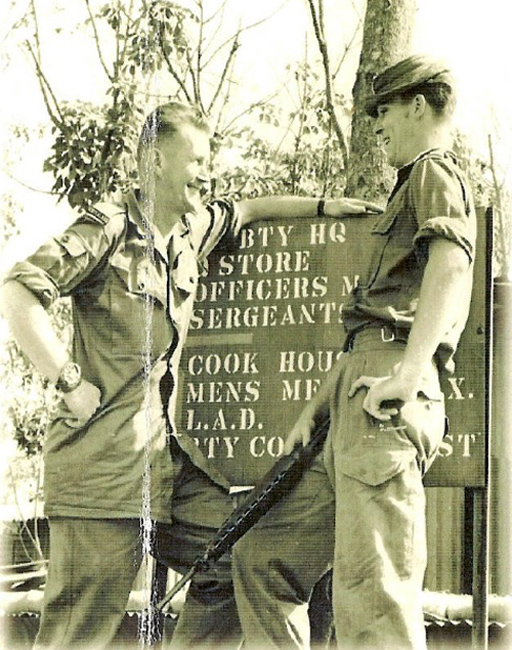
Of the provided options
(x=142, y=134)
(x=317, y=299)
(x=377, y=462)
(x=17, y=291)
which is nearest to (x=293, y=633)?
(x=377, y=462)

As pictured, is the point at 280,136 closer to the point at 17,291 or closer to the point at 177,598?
the point at 17,291

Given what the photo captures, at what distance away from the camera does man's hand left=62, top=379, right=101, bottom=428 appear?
666cm

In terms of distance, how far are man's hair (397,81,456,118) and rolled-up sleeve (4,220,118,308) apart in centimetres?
143

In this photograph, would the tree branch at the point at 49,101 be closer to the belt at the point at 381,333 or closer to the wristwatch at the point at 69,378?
the wristwatch at the point at 69,378

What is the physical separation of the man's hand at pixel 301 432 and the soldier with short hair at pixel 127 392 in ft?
1.07

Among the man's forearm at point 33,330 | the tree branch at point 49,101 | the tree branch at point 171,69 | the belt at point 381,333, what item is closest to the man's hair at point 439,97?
the belt at point 381,333

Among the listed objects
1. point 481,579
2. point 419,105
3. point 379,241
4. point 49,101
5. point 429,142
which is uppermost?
point 49,101

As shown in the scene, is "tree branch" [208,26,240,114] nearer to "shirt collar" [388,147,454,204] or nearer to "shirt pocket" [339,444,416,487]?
"shirt collar" [388,147,454,204]

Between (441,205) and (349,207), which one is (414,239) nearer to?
(441,205)

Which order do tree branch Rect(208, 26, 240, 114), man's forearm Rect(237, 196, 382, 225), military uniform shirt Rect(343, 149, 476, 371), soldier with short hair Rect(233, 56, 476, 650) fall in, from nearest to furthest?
soldier with short hair Rect(233, 56, 476, 650), military uniform shirt Rect(343, 149, 476, 371), man's forearm Rect(237, 196, 382, 225), tree branch Rect(208, 26, 240, 114)

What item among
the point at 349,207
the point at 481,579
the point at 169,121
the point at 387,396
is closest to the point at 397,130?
the point at 349,207

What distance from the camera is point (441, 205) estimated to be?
6.23 meters

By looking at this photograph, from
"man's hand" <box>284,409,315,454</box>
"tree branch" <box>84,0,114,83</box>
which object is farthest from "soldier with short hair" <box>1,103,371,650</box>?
"tree branch" <box>84,0,114,83</box>

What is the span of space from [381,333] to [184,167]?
46.1 inches
